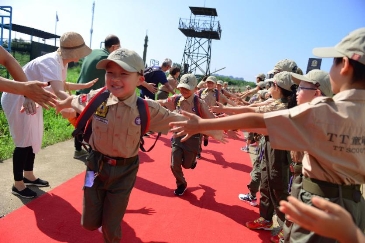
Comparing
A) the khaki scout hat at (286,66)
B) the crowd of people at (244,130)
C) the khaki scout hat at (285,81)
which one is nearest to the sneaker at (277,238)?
the crowd of people at (244,130)

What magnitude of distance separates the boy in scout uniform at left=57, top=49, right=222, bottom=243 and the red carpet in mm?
648

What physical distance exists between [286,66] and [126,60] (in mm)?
2682

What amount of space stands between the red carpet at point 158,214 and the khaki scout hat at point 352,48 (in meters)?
2.46

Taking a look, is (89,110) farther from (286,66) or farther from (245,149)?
(245,149)

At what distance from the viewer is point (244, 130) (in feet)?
6.91

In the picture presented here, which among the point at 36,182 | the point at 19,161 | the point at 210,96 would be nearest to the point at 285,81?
the point at 19,161

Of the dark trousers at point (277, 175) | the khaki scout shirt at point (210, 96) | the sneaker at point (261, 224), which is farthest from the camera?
the khaki scout shirt at point (210, 96)

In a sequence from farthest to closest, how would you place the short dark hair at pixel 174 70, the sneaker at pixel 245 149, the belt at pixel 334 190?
the short dark hair at pixel 174 70, the sneaker at pixel 245 149, the belt at pixel 334 190

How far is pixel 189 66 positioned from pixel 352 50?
24590 millimetres

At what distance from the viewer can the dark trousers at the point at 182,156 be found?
4441 millimetres

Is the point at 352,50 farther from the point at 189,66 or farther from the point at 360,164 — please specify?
the point at 189,66

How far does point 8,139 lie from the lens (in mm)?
5855

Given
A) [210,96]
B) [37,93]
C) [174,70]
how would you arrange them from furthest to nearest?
1. [174,70]
2. [210,96]
3. [37,93]

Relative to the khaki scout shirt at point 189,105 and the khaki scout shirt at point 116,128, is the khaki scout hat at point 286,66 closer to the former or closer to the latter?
the khaki scout shirt at point 189,105
